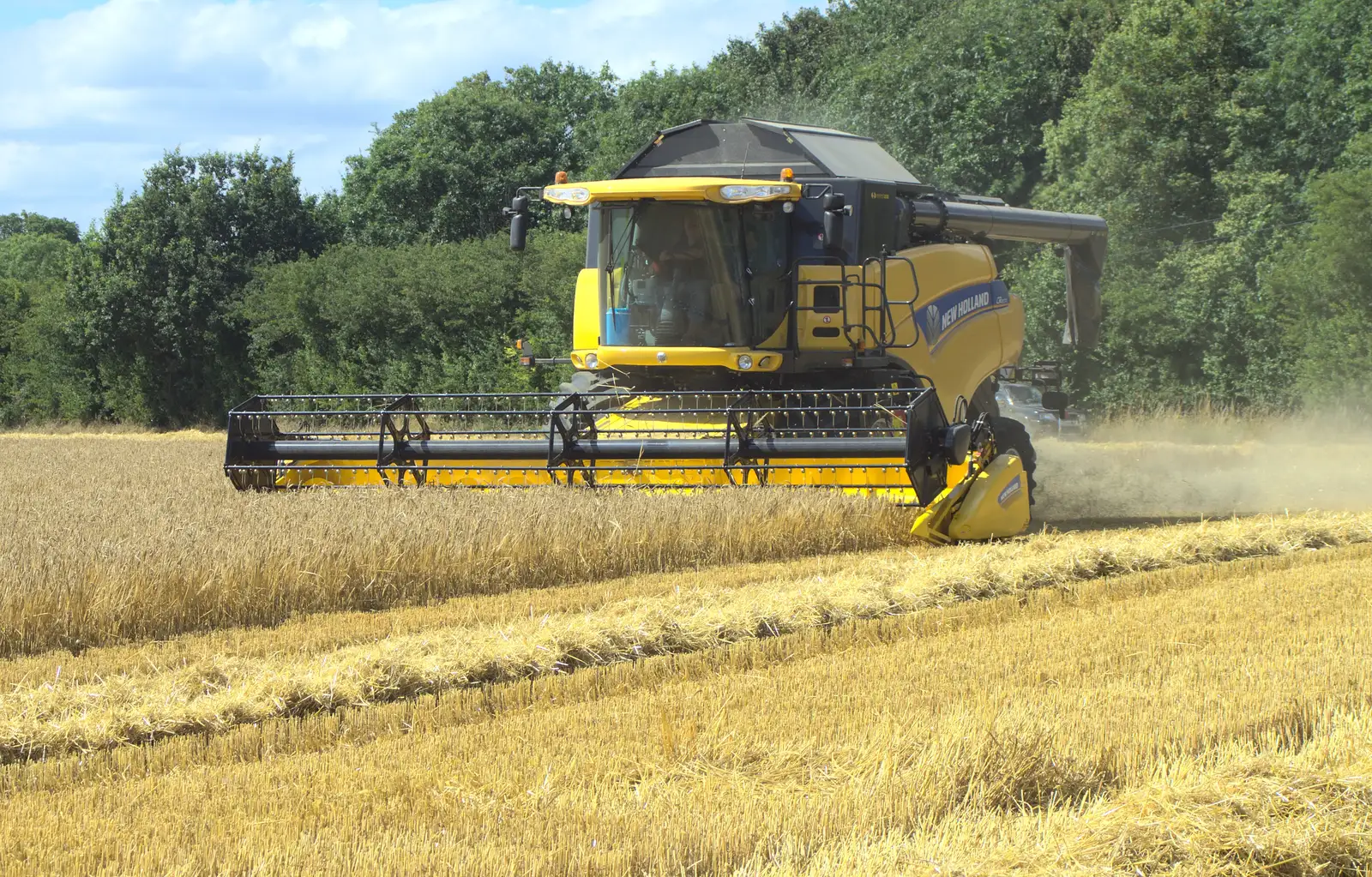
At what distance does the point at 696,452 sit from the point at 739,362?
0.78 metres

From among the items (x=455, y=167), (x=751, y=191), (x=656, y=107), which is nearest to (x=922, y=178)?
(x=656, y=107)

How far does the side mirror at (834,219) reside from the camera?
8719 millimetres

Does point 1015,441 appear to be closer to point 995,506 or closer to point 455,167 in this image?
point 995,506

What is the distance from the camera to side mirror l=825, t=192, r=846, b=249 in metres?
8.72

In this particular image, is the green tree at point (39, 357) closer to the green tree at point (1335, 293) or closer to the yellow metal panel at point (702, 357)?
the yellow metal panel at point (702, 357)

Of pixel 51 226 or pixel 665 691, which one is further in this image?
pixel 51 226

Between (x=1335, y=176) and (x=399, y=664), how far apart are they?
670 inches

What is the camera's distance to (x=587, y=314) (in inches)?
402

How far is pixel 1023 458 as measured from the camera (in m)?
10.5

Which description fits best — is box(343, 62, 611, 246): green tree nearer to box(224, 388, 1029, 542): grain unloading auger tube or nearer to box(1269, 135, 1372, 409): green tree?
box(1269, 135, 1372, 409): green tree

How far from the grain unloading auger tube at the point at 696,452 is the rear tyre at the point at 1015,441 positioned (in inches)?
57.1

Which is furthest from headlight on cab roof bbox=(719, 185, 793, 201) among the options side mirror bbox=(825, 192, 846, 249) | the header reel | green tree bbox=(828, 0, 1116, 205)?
green tree bbox=(828, 0, 1116, 205)

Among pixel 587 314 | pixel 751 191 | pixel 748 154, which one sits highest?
pixel 748 154

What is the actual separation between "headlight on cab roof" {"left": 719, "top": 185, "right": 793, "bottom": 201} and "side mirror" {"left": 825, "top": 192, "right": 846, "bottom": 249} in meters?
0.40
